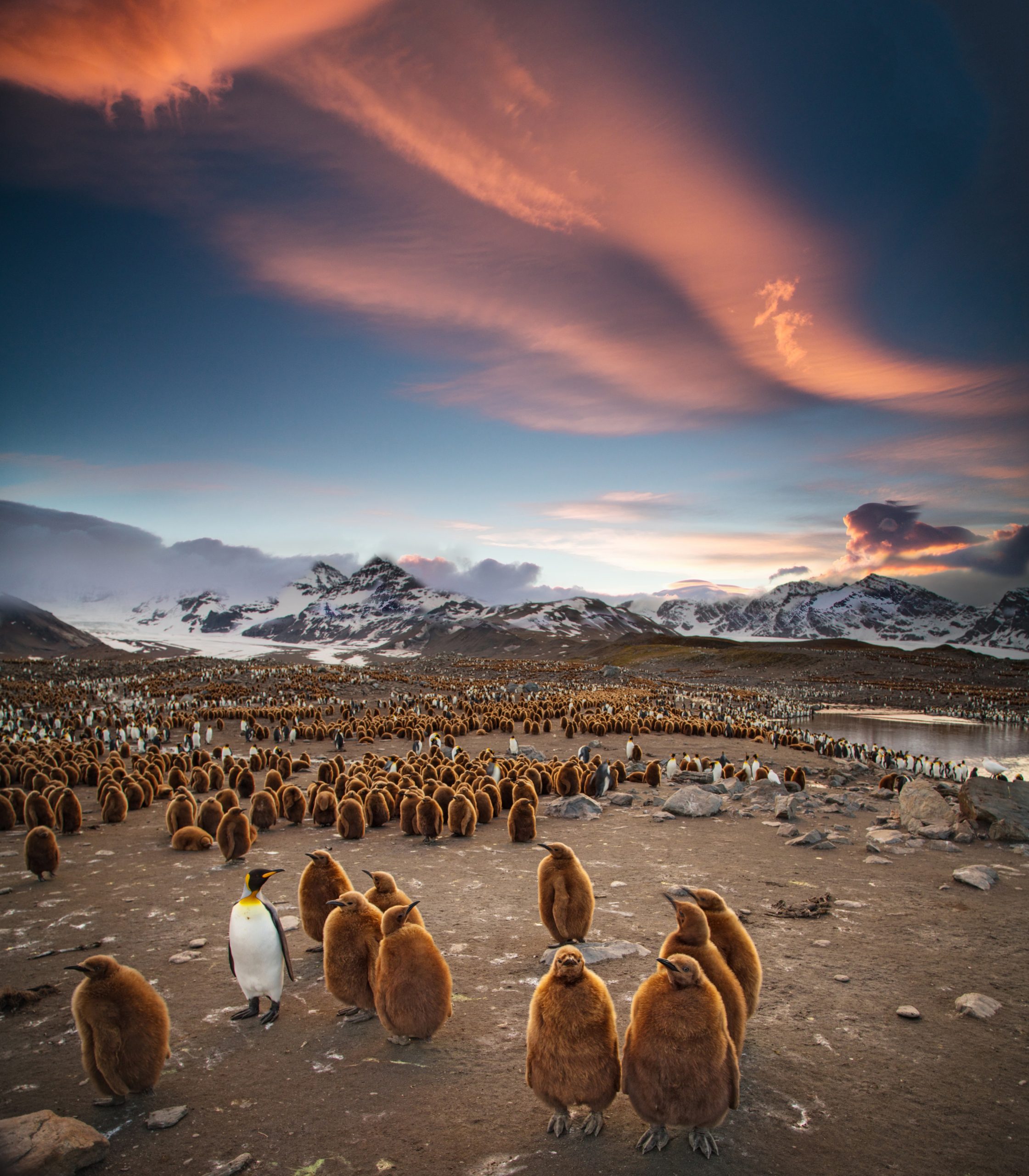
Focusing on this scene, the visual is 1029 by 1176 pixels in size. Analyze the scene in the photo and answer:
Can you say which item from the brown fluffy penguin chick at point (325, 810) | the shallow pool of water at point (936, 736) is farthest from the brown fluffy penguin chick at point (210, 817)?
the shallow pool of water at point (936, 736)

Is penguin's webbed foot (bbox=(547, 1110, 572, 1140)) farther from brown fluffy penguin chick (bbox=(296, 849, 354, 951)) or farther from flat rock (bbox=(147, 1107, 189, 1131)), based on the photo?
brown fluffy penguin chick (bbox=(296, 849, 354, 951))

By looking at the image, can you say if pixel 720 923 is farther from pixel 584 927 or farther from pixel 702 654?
pixel 702 654

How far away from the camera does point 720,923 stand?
4.83m

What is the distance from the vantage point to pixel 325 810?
42.0 ft

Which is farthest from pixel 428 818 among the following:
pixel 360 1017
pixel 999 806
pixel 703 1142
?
pixel 999 806

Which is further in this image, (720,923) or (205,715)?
(205,715)

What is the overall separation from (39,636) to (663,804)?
512 ft

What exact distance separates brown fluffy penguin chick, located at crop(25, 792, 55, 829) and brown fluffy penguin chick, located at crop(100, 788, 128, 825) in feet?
3.31

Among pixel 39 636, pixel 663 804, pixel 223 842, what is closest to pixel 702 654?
pixel 663 804

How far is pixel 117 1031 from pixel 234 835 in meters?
5.93

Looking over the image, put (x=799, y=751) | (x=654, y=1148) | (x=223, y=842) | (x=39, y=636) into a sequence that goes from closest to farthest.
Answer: (x=654, y=1148) → (x=223, y=842) → (x=799, y=751) → (x=39, y=636)

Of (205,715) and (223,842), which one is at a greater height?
(223,842)

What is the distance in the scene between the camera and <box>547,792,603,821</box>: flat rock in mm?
13648

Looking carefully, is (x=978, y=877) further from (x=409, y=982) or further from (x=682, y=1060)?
(x=409, y=982)
